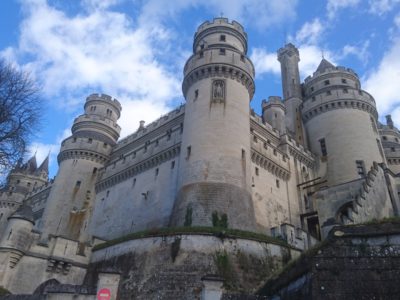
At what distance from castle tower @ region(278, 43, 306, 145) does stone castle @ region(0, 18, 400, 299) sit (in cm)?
18

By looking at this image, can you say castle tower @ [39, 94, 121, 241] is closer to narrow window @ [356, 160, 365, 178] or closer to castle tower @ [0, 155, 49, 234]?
castle tower @ [0, 155, 49, 234]

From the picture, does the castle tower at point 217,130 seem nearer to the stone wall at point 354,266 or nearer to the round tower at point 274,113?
the round tower at point 274,113

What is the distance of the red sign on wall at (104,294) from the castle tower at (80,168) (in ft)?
80.9

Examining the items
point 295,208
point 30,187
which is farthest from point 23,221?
point 30,187

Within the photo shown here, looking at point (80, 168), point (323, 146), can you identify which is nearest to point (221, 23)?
point (323, 146)

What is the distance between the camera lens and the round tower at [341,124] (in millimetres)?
35500

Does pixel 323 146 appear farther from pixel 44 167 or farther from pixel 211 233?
pixel 44 167

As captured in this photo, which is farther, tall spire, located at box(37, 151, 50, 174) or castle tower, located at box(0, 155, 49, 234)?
tall spire, located at box(37, 151, 50, 174)

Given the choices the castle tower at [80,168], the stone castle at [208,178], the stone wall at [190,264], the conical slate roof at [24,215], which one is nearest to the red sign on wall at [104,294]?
the stone castle at [208,178]

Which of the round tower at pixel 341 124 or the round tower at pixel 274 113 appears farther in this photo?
the round tower at pixel 274 113

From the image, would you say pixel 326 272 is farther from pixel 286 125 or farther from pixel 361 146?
pixel 286 125

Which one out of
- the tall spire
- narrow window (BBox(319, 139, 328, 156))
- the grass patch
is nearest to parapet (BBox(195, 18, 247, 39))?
narrow window (BBox(319, 139, 328, 156))

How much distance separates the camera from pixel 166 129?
114 feet

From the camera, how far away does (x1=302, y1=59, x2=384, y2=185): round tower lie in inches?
1398
